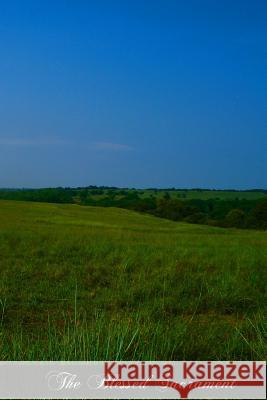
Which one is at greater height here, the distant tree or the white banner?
the white banner

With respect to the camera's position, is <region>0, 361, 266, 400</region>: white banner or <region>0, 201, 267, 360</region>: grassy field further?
<region>0, 201, 267, 360</region>: grassy field

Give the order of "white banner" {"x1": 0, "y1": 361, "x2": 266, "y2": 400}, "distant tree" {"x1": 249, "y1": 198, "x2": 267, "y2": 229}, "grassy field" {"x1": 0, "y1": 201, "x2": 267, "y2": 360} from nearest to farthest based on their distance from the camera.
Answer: "white banner" {"x1": 0, "y1": 361, "x2": 266, "y2": 400}
"grassy field" {"x1": 0, "y1": 201, "x2": 267, "y2": 360}
"distant tree" {"x1": 249, "y1": 198, "x2": 267, "y2": 229}

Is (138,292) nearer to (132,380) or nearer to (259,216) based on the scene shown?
(132,380)

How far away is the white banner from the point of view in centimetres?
243

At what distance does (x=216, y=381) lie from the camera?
2.62 meters

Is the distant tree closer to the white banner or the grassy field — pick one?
the grassy field

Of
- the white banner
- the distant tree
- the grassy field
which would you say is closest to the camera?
the white banner

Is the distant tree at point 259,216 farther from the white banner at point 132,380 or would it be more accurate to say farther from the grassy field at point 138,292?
the white banner at point 132,380

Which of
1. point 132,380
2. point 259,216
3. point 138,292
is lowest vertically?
point 259,216

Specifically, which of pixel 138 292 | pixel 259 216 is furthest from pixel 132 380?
pixel 259 216

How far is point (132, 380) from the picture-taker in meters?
2.58

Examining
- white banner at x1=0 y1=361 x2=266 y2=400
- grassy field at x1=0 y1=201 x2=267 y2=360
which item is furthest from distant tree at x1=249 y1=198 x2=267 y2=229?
white banner at x1=0 y1=361 x2=266 y2=400

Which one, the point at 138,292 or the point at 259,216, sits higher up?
the point at 138,292

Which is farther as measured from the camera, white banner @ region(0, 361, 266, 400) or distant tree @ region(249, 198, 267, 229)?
distant tree @ region(249, 198, 267, 229)
